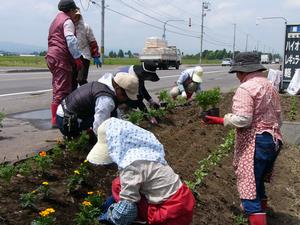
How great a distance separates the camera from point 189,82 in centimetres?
902

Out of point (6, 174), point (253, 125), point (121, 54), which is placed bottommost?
point (121, 54)

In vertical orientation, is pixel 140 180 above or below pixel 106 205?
above

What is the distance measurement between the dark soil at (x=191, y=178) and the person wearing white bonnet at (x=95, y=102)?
1.05ft

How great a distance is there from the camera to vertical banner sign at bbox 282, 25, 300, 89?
46.4 feet

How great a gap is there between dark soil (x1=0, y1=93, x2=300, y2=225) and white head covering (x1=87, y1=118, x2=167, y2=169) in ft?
2.33

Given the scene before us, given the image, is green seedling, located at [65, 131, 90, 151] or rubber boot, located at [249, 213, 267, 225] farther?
green seedling, located at [65, 131, 90, 151]

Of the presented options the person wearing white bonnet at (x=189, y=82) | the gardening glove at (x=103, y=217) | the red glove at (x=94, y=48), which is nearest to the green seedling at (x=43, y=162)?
the gardening glove at (x=103, y=217)

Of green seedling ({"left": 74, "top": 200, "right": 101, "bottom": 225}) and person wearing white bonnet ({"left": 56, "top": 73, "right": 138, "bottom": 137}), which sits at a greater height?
person wearing white bonnet ({"left": 56, "top": 73, "right": 138, "bottom": 137})

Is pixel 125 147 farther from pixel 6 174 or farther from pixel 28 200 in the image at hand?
pixel 6 174

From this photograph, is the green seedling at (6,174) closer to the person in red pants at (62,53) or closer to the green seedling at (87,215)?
the green seedling at (87,215)

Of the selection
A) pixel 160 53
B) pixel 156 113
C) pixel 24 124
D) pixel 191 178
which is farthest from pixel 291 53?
pixel 160 53

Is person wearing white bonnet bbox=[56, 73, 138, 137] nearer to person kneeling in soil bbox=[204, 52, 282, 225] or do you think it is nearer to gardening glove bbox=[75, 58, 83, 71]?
person kneeling in soil bbox=[204, 52, 282, 225]

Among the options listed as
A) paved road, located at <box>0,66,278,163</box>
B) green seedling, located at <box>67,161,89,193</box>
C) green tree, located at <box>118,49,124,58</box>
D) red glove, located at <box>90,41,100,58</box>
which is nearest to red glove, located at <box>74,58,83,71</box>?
red glove, located at <box>90,41,100,58</box>

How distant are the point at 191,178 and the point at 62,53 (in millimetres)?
2427
